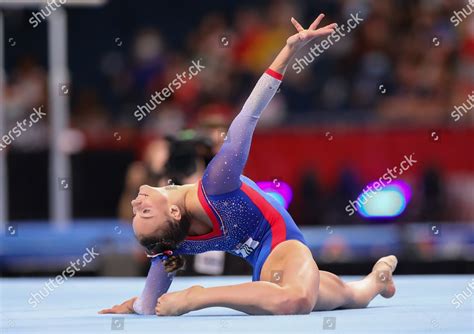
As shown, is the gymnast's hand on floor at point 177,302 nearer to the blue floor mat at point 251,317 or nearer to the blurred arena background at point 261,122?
the blue floor mat at point 251,317

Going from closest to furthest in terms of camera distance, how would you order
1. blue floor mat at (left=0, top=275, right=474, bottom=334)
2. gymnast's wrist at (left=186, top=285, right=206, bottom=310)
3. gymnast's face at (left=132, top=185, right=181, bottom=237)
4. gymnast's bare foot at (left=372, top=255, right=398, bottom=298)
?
blue floor mat at (left=0, top=275, right=474, bottom=334) < gymnast's wrist at (left=186, top=285, right=206, bottom=310) < gymnast's face at (left=132, top=185, right=181, bottom=237) < gymnast's bare foot at (left=372, top=255, right=398, bottom=298)

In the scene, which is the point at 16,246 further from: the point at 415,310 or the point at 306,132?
the point at 415,310

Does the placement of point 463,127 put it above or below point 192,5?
below

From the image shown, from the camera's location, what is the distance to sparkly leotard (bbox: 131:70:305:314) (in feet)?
13.7

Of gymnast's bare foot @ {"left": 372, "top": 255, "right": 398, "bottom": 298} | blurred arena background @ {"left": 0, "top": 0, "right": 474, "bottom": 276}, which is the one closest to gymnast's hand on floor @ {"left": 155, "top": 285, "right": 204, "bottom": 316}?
gymnast's bare foot @ {"left": 372, "top": 255, "right": 398, "bottom": 298}

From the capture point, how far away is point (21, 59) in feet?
36.1

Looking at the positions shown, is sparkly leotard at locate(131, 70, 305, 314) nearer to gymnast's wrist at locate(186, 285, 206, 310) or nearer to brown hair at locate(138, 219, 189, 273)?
brown hair at locate(138, 219, 189, 273)

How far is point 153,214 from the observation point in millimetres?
4262

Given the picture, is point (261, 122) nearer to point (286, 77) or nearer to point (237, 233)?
point (286, 77)

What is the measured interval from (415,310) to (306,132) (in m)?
5.18

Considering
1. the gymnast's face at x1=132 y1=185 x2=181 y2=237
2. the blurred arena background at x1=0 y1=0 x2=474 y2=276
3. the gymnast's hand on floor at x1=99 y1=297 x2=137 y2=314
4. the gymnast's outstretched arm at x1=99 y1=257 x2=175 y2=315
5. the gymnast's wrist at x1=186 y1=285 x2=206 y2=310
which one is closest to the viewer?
the gymnast's wrist at x1=186 y1=285 x2=206 y2=310

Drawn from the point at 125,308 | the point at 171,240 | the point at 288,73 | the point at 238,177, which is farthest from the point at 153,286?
the point at 288,73

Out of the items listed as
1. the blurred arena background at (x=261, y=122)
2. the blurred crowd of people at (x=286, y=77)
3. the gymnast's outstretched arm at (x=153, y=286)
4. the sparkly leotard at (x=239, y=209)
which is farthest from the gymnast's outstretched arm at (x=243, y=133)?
the blurred crowd of people at (x=286, y=77)

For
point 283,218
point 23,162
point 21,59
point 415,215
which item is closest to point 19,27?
point 21,59
